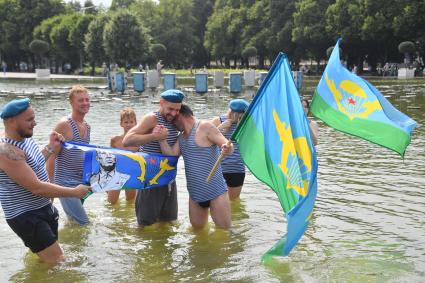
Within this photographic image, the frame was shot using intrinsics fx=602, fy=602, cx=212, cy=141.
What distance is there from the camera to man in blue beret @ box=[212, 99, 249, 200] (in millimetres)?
8086

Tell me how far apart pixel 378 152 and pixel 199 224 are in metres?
6.99

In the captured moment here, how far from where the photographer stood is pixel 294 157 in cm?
580

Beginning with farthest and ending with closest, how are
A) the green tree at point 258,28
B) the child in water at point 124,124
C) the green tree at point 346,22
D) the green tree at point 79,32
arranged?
the green tree at point 79,32 → the green tree at point 258,28 → the green tree at point 346,22 → the child in water at point 124,124

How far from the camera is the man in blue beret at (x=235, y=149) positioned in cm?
809

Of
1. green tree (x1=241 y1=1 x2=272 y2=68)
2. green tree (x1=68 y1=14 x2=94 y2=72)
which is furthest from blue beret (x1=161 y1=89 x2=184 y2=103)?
green tree (x1=68 y1=14 x2=94 y2=72)

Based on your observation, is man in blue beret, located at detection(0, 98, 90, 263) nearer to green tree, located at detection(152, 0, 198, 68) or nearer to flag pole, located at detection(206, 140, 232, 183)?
flag pole, located at detection(206, 140, 232, 183)

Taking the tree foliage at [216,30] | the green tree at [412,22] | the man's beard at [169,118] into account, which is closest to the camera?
the man's beard at [169,118]

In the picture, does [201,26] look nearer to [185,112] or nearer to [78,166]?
[78,166]

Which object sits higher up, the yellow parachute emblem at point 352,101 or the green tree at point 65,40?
the green tree at point 65,40

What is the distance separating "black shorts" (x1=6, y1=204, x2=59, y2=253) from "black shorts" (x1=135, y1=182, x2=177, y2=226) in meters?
1.56

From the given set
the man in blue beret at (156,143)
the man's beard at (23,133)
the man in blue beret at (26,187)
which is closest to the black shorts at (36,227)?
the man in blue beret at (26,187)

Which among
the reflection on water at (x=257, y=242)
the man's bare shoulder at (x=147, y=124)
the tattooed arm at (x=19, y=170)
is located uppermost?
the man's bare shoulder at (x=147, y=124)

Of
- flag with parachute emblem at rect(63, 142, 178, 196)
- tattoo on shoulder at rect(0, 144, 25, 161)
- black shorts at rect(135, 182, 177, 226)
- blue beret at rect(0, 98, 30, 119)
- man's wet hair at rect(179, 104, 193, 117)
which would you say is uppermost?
blue beret at rect(0, 98, 30, 119)

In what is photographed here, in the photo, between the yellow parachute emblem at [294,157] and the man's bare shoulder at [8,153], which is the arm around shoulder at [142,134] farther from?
the man's bare shoulder at [8,153]
